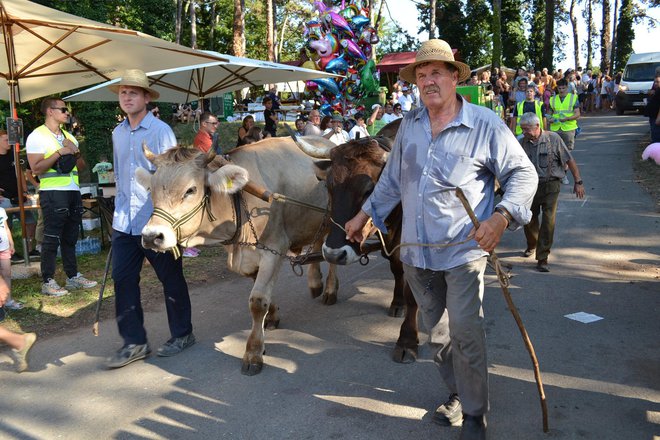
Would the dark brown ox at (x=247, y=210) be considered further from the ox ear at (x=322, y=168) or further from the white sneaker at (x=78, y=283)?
the white sneaker at (x=78, y=283)

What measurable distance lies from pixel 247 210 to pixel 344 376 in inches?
61.6

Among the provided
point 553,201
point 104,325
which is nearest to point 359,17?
point 553,201

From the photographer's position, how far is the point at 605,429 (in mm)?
3584

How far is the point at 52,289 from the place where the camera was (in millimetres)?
6668

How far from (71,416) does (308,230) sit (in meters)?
2.51

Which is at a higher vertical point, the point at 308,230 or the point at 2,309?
the point at 308,230

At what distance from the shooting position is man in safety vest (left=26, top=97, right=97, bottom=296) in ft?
21.7

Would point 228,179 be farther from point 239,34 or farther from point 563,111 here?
point 239,34

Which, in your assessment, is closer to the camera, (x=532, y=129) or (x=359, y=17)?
(x=532, y=129)

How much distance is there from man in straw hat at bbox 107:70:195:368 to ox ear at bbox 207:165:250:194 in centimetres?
60

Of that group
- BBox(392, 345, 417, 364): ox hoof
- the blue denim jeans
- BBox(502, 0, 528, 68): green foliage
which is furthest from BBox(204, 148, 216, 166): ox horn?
BBox(502, 0, 528, 68): green foliage

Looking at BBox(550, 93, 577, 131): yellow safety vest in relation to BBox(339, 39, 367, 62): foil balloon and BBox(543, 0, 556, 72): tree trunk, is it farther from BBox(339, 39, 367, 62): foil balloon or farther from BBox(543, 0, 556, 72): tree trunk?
BBox(543, 0, 556, 72): tree trunk

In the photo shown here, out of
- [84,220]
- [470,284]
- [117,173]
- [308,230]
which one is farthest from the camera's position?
[84,220]

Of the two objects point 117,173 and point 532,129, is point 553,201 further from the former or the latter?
point 117,173
